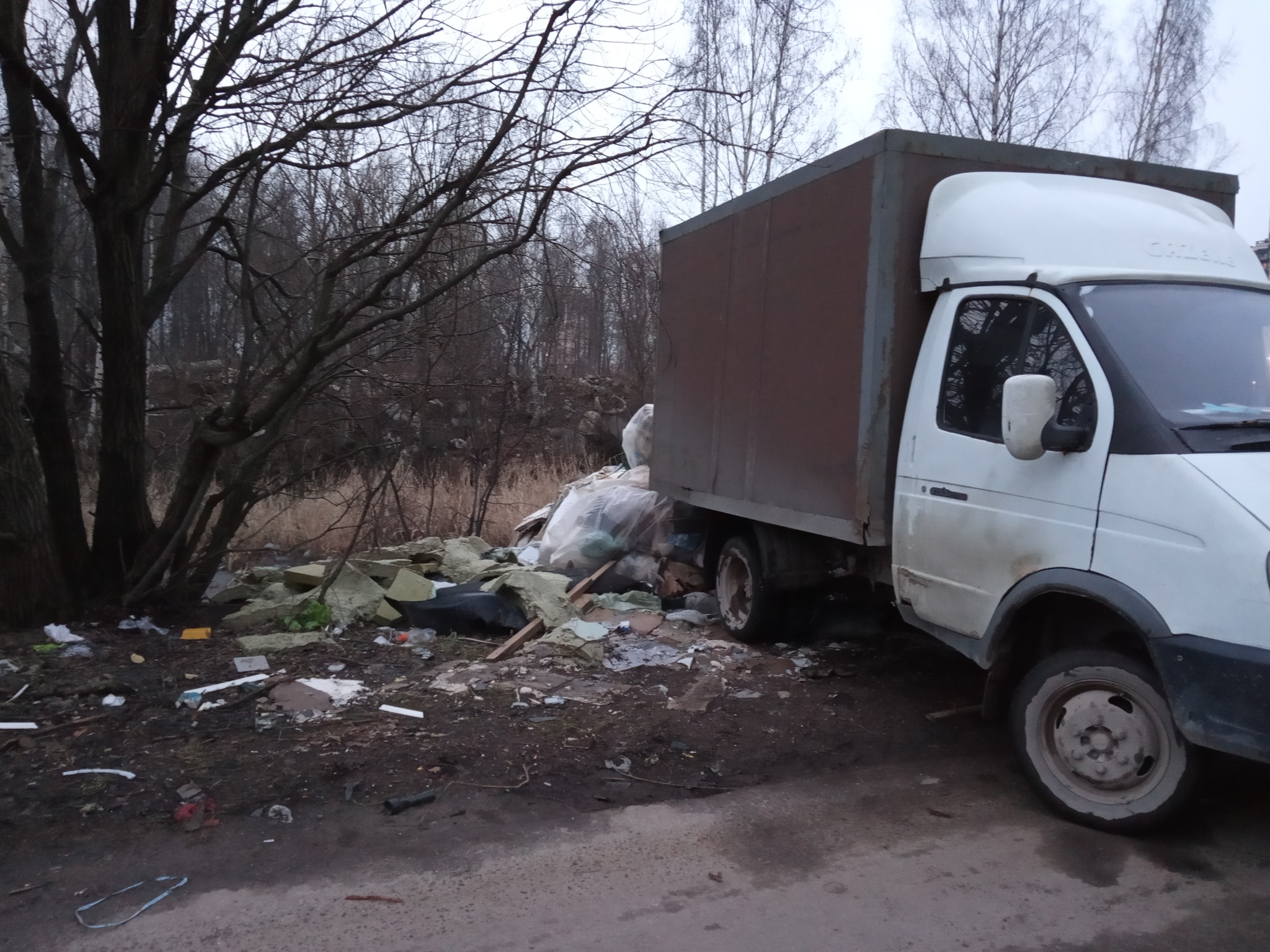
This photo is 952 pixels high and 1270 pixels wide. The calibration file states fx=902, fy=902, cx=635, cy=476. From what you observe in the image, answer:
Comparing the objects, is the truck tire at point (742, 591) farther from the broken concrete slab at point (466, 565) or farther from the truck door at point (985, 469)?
the broken concrete slab at point (466, 565)

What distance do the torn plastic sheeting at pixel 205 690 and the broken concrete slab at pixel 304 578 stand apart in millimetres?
1798

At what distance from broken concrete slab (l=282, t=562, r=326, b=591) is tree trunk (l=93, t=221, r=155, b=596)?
1.13 m

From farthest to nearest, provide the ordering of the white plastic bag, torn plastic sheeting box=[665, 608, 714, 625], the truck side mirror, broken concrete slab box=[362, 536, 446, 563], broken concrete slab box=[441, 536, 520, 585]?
the white plastic bag → broken concrete slab box=[362, 536, 446, 563] → broken concrete slab box=[441, 536, 520, 585] → torn plastic sheeting box=[665, 608, 714, 625] → the truck side mirror

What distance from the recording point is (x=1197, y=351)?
3.97 meters

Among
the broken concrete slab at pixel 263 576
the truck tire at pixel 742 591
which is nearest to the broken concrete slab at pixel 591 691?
the truck tire at pixel 742 591

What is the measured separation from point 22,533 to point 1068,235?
674cm

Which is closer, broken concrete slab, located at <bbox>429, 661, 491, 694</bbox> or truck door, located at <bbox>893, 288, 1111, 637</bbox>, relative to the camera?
truck door, located at <bbox>893, 288, 1111, 637</bbox>

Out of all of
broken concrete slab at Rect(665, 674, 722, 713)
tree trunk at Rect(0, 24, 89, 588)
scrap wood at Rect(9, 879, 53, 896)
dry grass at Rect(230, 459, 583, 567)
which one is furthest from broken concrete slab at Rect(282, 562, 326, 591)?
scrap wood at Rect(9, 879, 53, 896)

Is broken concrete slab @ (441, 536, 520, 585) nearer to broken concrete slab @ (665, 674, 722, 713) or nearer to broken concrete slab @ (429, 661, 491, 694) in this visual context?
broken concrete slab @ (429, 661, 491, 694)

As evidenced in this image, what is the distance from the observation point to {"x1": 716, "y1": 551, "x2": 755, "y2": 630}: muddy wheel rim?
6.82 meters

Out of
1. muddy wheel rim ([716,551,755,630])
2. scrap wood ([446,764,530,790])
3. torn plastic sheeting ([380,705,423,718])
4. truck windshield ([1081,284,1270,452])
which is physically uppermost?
truck windshield ([1081,284,1270,452])

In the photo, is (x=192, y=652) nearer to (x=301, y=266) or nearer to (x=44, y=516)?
(x=44, y=516)

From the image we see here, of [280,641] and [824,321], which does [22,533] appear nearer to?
[280,641]

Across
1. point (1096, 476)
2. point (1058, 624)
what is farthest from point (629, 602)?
point (1096, 476)
